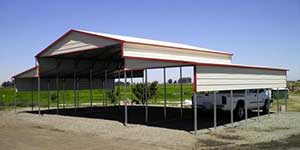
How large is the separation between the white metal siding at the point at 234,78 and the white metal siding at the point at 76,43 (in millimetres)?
5074

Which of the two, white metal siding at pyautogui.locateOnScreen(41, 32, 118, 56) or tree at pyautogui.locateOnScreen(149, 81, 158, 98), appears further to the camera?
tree at pyautogui.locateOnScreen(149, 81, 158, 98)

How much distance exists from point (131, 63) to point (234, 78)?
469 centimetres

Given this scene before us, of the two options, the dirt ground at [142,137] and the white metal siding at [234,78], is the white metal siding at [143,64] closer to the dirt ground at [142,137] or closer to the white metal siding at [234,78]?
the white metal siding at [234,78]

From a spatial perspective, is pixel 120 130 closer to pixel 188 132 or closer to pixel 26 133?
→ pixel 188 132

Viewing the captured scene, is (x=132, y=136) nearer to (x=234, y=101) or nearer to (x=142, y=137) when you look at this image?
(x=142, y=137)

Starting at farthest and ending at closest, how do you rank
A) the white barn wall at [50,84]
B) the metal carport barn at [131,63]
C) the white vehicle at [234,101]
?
the white barn wall at [50,84] < the white vehicle at [234,101] < the metal carport barn at [131,63]

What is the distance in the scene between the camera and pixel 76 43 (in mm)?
18578

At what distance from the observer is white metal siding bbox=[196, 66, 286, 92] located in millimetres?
13452

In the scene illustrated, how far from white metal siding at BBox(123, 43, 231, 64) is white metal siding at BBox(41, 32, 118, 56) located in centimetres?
98

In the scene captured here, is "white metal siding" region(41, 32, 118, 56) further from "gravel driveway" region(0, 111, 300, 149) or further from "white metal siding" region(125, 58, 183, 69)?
"gravel driveway" region(0, 111, 300, 149)

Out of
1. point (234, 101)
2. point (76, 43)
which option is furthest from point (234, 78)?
point (76, 43)

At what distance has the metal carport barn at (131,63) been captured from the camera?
46.8 feet

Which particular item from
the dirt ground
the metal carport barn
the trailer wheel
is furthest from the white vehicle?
the dirt ground

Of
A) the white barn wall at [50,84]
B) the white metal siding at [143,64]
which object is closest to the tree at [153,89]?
the white barn wall at [50,84]
